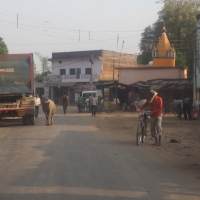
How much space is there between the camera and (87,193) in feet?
23.2

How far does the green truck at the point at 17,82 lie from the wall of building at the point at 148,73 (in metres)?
25.1

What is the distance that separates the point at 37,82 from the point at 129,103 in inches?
1239

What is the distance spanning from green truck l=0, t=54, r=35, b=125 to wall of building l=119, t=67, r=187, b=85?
25.1m

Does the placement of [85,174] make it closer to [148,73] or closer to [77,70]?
[148,73]

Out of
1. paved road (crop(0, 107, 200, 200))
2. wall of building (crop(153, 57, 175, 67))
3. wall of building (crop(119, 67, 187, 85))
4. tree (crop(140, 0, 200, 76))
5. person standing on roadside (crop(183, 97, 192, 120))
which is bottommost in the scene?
paved road (crop(0, 107, 200, 200))

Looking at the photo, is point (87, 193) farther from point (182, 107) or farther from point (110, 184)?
point (182, 107)

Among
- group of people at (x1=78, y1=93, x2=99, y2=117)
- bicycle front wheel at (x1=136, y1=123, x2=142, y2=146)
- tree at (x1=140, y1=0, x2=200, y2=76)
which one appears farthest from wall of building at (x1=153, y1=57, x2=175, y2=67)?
bicycle front wheel at (x1=136, y1=123, x2=142, y2=146)

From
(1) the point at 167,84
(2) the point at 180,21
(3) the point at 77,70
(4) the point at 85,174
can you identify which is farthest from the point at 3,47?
(4) the point at 85,174

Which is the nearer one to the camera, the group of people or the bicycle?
the bicycle

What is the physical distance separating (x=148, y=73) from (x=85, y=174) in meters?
36.8

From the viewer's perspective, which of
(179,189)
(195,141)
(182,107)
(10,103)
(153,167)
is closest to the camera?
(179,189)

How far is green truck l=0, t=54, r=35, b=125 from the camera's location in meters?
20.5

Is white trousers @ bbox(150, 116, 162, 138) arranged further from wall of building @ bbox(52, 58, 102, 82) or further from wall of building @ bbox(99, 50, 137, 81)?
wall of building @ bbox(52, 58, 102, 82)

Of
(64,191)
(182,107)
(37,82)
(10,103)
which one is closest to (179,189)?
(64,191)
